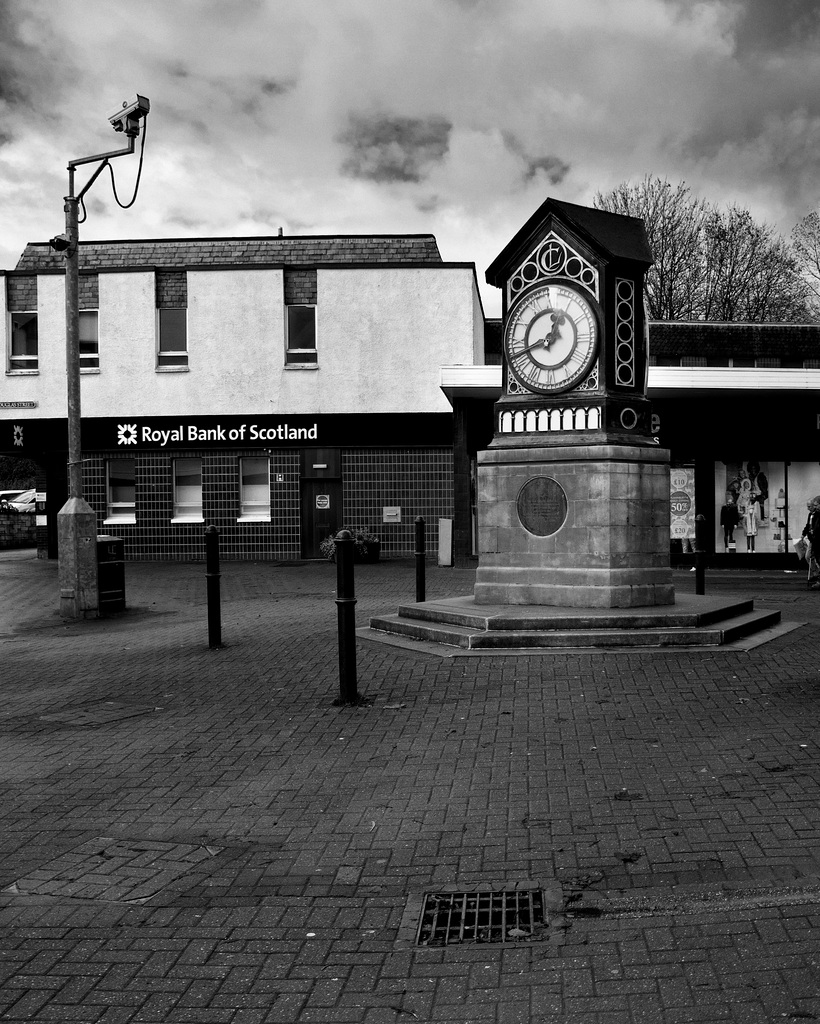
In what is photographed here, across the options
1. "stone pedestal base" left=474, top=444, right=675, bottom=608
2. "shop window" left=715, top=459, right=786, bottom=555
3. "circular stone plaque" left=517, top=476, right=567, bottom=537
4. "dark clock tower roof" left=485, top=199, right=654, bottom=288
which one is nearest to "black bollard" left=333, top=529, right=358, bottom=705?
"stone pedestal base" left=474, top=444, right=675, bottom=608

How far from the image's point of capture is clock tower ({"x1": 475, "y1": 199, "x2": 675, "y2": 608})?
1086 cm

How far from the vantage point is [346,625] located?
25.2 feet

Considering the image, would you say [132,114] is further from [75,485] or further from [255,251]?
[255,251]

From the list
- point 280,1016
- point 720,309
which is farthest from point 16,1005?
point 720,309

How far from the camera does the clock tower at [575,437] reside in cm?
1086

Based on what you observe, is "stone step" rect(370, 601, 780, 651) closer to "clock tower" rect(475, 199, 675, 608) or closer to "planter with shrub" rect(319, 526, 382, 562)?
"clock tower" rect(475, 199, 675, 608)

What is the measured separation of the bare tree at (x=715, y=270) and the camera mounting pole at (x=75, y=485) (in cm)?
2902

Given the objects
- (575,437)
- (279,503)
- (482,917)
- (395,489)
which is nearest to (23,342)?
(279,503)

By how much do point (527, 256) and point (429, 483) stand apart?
603 inches

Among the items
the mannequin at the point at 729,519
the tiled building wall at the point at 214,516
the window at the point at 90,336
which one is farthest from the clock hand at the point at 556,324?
the window at the point at 90,336

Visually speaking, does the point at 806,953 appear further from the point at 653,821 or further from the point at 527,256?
the point at 527,256

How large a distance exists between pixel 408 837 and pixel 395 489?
73.6ft

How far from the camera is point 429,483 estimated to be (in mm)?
27016

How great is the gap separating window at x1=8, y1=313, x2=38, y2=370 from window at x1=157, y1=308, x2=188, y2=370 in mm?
3472
